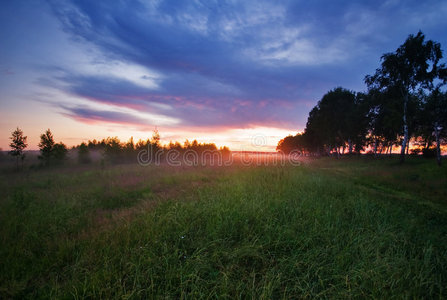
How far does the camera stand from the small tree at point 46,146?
30.7 metres

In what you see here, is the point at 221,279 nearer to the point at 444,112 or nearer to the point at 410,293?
the point at 410,293

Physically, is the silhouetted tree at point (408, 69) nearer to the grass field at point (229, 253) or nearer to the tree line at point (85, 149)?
the grass field at point (229, 253)

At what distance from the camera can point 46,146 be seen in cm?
3097

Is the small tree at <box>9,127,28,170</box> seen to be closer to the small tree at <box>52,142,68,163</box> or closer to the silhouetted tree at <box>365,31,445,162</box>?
the small tree at <box>52,142,68,163</box>

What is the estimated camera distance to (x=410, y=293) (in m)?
2.70

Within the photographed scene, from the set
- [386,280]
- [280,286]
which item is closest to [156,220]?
[280,286]

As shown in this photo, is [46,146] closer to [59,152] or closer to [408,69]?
[59,152]

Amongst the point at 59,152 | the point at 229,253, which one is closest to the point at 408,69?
the point at 229,253

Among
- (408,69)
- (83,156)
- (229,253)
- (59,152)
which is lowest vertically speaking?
(229,253)

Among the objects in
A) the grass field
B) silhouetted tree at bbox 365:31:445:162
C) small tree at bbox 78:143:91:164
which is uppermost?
silhouetted tree at bbox 365:31:445:162

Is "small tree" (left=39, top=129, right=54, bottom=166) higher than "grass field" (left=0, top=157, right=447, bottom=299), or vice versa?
"small tree" (left=39, top=129, right=54, bottom=166)

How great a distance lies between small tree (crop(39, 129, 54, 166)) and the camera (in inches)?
1210

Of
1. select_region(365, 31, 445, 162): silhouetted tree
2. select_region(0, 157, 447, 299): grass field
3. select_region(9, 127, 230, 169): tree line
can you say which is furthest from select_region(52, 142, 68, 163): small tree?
select_region(365, 31, 445, 162): silhouetted tree

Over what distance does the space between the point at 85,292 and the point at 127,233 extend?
61.5 inches
